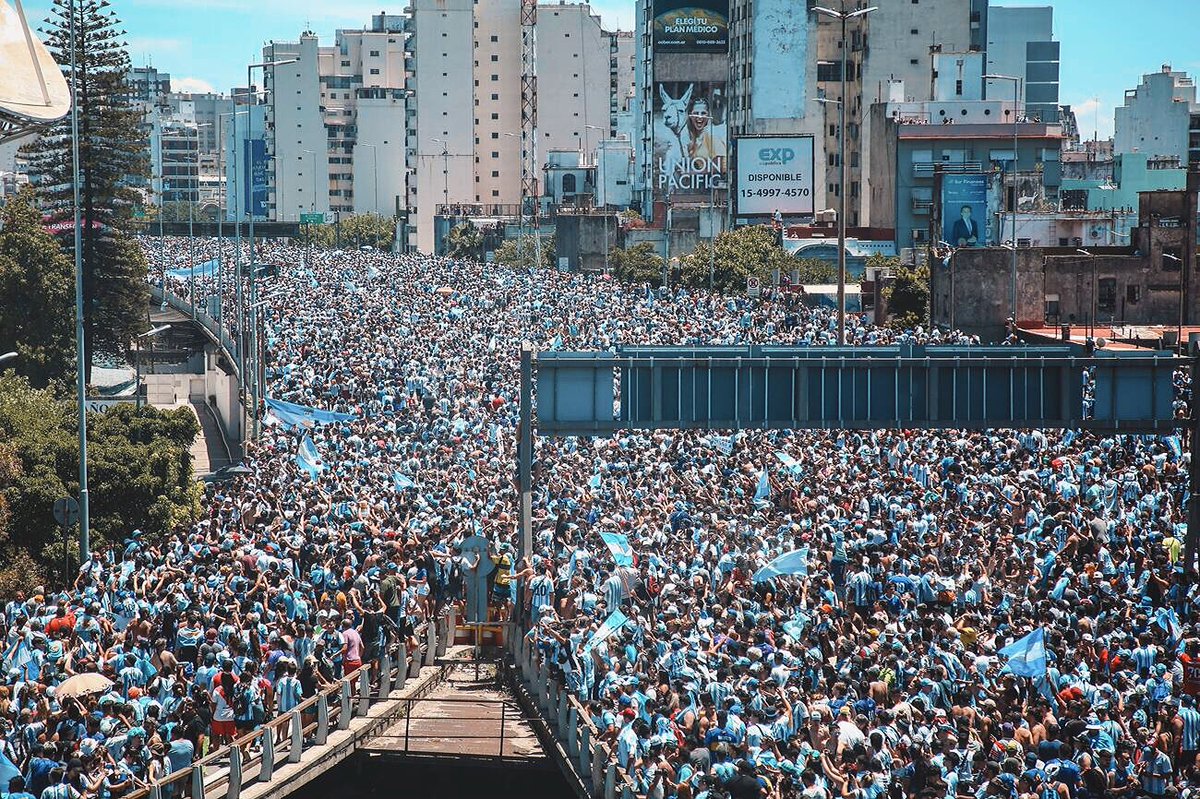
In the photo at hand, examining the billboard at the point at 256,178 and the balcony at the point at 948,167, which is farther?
the balcony at the point at 948,167

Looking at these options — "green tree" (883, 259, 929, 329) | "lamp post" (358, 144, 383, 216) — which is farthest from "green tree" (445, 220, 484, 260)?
"green tree" (883, 259, 929, 329)

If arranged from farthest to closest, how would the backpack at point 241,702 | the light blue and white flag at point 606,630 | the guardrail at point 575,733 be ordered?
the light blue and white flag at point 606,630, the backpack at point 241,702, the guardrail at point 575,733

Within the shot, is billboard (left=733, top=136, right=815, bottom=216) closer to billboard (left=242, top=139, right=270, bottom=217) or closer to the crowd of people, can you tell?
billboard (left=242, top=139, right=270, bottom=217)

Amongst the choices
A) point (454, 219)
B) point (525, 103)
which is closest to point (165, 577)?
point (454, 219)

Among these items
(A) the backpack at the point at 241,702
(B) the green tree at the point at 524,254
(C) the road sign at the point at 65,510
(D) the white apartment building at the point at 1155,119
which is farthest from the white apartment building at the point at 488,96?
(A) the backpack at the point at 241,702

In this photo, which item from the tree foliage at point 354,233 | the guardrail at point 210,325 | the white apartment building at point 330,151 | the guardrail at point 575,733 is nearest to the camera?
the guardrail at point 575,733

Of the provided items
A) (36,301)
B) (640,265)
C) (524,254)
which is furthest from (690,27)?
(36,301)

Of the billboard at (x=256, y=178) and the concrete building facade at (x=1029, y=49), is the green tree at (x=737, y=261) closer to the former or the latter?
the billboard at (x=256, y=178)
